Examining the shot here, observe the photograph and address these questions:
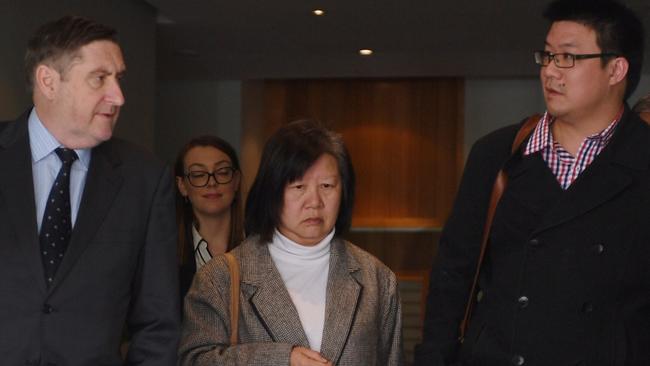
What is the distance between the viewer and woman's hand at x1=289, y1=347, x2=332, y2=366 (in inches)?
96.0

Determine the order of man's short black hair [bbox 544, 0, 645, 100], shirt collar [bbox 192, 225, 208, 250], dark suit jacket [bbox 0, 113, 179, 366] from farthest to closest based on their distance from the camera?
shirt collar [bbox 192, 225, 208, 250] → man's short black hair [bbox 544, 0, 645, 100] → dark suit jacket [bbox 0, 113, 179, 366]

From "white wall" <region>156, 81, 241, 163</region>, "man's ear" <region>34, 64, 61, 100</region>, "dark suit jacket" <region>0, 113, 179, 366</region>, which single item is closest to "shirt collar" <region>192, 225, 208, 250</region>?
"dark suit jacket" <region>0, 113, 179, 366</region>

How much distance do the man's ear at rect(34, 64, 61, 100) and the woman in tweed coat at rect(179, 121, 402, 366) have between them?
0.65m

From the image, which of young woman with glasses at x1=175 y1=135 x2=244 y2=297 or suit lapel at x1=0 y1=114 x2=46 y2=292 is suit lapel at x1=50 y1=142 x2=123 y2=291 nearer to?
suit lapel at x1=0 y1=114 x2=46 y2=292

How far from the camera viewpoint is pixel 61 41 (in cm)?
220

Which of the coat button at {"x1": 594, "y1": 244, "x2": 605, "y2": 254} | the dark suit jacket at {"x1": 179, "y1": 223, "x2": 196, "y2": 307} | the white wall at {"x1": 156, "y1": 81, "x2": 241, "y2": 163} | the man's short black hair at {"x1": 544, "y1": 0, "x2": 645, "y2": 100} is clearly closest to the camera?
the coat button at {"x1": 594, "y1": 244, "x2": 605, "y2": 254}

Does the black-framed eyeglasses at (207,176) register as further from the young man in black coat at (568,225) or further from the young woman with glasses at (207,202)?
the young man in black coat at (568,225)

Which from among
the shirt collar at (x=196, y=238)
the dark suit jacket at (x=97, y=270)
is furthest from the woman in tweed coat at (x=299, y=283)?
the shirt collar at (x=196, y=238)

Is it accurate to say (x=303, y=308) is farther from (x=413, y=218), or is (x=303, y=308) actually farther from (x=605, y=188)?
(x=413, y=218)

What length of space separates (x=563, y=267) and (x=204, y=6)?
4.83 metres

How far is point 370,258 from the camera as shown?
275 centimetres

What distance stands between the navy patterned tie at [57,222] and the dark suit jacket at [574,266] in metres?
1.00

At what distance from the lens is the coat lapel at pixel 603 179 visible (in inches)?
89.1

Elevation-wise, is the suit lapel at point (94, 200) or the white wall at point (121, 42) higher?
the white wall at point (121, 42)
